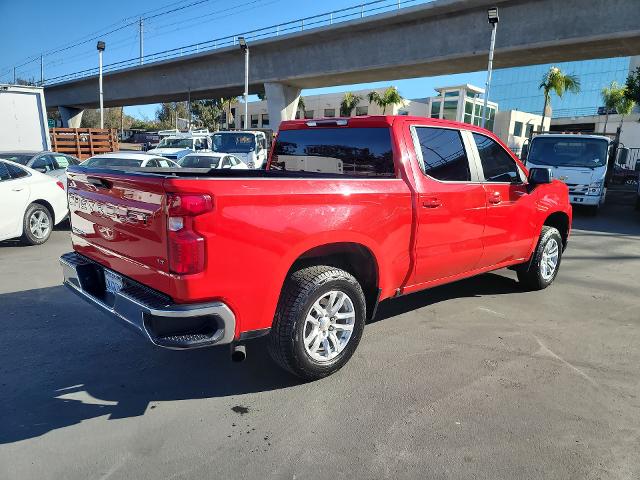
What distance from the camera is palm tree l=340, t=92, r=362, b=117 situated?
54.6 metres

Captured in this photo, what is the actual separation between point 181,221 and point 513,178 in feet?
12.3

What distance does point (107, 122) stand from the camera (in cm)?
8619

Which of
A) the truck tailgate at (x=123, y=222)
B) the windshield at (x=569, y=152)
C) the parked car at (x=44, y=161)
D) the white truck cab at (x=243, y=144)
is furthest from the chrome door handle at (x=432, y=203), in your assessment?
the white truck cab at (x=243, y=144)

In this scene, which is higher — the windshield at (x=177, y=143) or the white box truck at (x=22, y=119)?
the white box truck at (x=22, y=119)

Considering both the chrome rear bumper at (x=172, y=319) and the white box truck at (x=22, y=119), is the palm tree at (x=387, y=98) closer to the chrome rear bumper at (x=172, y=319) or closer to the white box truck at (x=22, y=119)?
the white box truck at (x=22, y=119)

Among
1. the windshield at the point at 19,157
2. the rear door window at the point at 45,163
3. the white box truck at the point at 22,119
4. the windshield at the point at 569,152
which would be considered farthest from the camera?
the white box truck at the point at 22,119

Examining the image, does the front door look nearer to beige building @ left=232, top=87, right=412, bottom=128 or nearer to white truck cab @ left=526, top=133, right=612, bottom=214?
white truck cab @ left=526, top=133, right=612, bottom=214

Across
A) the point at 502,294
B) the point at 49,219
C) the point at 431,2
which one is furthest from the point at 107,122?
the point at 502,294

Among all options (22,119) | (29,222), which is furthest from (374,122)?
(22,119)

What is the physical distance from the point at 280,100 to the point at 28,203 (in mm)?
28252

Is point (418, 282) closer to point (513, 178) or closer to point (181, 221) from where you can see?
point (513, 178)

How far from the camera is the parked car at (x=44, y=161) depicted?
32.8 ft

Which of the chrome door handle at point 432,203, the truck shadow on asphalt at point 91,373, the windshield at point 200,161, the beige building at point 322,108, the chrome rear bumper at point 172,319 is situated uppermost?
the beige building at point 322,108

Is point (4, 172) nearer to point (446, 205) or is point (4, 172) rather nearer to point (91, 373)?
point (91, 373)
